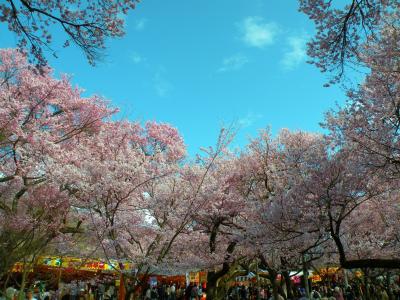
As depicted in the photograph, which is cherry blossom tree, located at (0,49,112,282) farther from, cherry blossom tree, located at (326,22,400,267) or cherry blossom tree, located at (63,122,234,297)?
cherry blossom tree, located at (326,22,400,267)

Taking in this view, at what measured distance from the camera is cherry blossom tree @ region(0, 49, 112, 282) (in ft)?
31.9

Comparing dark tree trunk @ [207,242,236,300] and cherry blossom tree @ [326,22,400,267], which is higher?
cherry blossom tree @ [326,22,400,267]

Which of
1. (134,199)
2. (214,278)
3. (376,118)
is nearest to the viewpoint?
(376,118)

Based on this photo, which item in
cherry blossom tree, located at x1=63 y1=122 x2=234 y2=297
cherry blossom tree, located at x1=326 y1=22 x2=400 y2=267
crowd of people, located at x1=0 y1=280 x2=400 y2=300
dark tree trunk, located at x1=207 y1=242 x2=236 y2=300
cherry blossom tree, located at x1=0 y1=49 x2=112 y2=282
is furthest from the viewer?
crowd of people, located at x1=0 y1=280 x2=400 y2=300

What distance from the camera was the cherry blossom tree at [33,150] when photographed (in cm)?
971

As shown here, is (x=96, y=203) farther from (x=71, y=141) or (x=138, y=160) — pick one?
(x=71, y=141)

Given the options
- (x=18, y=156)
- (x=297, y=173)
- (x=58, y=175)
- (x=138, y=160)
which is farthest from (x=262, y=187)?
(x=18, y=156)

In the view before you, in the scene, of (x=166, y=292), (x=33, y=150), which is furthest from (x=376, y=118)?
(x=166, y=292)

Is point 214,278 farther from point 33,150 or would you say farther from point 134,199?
point 33,150

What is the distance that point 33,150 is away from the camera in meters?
10.6

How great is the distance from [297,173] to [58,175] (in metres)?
6.38

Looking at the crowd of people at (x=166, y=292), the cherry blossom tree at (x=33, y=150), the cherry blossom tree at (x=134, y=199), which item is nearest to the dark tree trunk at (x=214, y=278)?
the cherry blossom tree at (x=134, y=199)

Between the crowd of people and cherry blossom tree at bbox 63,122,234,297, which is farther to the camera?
the crowd of people

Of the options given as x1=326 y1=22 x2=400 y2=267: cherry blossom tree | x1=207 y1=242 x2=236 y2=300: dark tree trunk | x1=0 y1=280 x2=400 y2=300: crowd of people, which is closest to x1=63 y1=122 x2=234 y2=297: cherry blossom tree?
x1=207 y1=242 x2=236 y2=300: dark tree trunk
